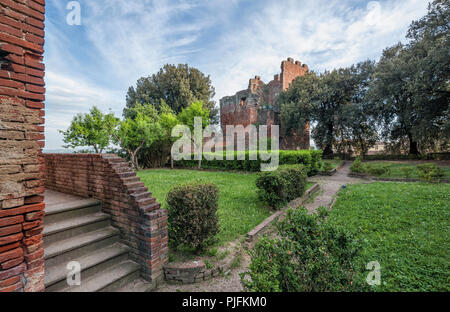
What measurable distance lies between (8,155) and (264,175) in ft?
15.4

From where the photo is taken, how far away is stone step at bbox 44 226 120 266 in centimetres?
223

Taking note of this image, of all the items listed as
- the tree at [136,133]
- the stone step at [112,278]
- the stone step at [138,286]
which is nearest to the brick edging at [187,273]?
the stone step at [138,286]

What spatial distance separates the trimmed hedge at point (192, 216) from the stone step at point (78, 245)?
82cm

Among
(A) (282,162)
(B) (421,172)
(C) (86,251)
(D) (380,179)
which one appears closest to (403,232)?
(C) (86,251)

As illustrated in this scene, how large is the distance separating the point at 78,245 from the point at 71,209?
67 centimetres

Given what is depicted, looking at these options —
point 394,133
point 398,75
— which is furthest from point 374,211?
point 394,133

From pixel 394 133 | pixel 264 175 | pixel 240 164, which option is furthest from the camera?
pixel 394 133

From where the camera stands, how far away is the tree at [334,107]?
771 inches

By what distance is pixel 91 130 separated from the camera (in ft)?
39.3

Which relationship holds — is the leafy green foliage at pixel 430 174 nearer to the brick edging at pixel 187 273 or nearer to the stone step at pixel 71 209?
the brick edging at pixel 187 273

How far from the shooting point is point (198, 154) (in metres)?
15.7

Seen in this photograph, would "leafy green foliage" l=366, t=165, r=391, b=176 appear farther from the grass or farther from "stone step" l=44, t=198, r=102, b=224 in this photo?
"stone step" l=44, t=198, r=102, b=224

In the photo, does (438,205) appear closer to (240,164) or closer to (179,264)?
(179,264)

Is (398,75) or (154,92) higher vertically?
(154,92)
